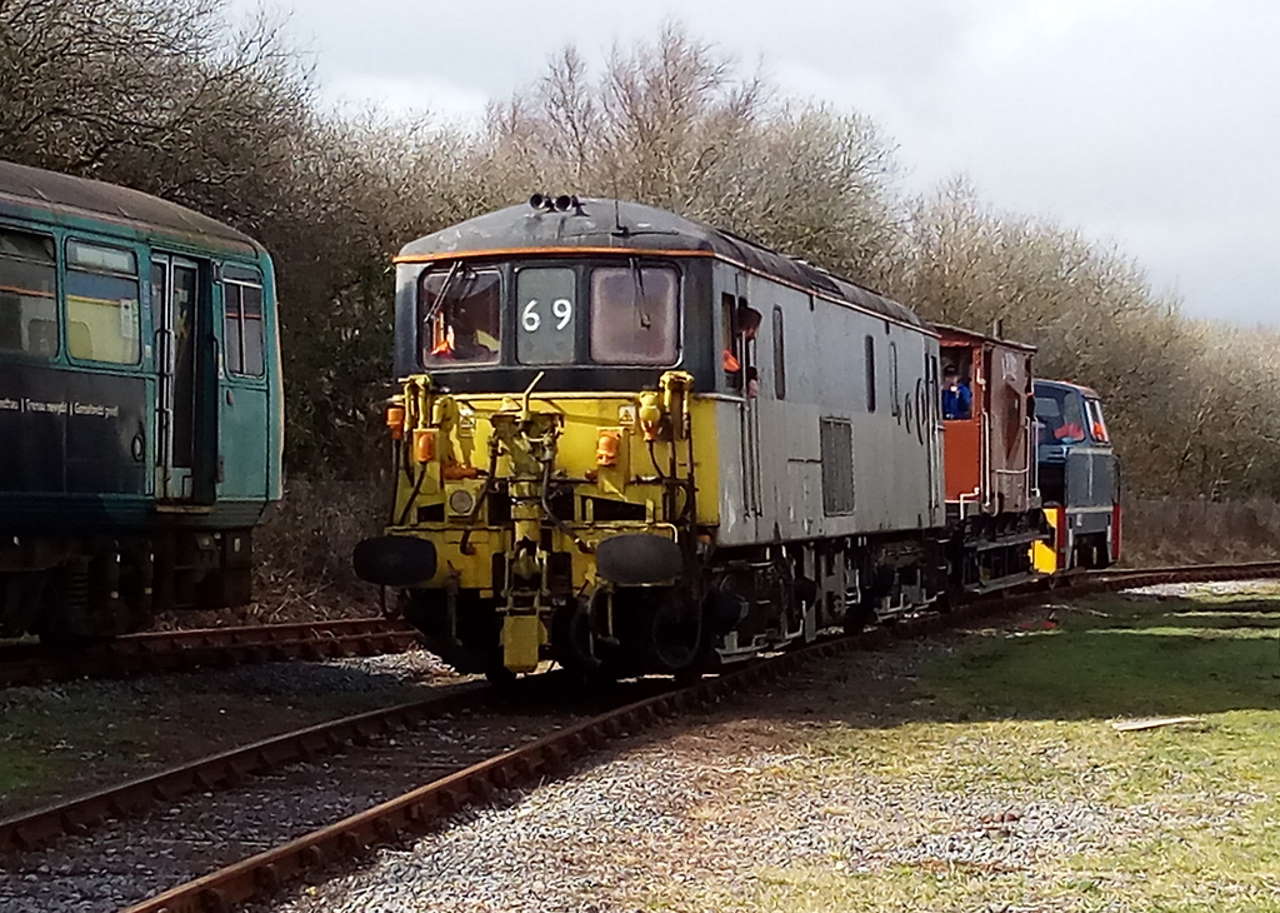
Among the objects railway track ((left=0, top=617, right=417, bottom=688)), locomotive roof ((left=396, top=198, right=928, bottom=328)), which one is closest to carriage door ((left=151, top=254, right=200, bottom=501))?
railway track ((left=0, top=617, right=417, bottom=688))

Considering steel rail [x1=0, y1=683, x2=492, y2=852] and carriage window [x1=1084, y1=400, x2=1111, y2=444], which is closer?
steel rail [x1=0, y1=683, x2=492, y2=852]

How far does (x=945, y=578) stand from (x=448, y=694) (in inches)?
382

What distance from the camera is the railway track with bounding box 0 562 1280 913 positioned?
24.5 ft

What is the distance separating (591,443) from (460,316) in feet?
4.71

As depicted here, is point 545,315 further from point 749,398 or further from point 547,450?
point 749,398

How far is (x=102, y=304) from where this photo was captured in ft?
43.8

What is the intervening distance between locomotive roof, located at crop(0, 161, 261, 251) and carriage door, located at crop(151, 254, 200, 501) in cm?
33

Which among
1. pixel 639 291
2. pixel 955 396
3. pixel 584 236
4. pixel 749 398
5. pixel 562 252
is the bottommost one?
pixel 749 398

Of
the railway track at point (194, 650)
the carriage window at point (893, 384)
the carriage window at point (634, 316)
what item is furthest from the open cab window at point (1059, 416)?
the carriage window at point (634, 316)

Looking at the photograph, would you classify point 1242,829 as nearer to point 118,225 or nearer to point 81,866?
point 81,866

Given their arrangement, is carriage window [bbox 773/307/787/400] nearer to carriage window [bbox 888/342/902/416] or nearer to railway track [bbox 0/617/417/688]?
railway track [bbox 0/617/417/688]

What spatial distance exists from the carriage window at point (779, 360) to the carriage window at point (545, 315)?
2017 millimetres

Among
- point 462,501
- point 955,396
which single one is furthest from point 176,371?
point 955,396

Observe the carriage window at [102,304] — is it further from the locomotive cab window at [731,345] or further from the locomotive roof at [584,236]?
the locomotive cab window at [731,345]
